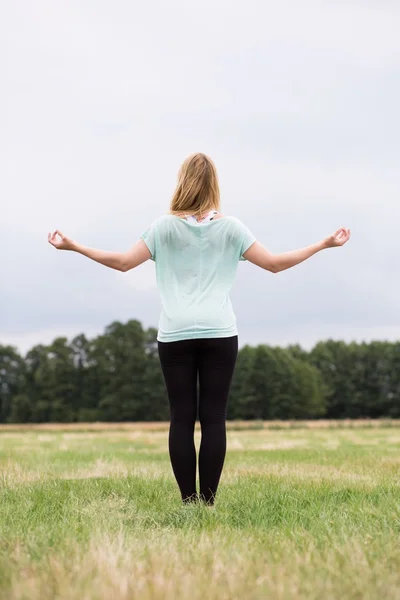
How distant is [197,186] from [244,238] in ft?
1.76

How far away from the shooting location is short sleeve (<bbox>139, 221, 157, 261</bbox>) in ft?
18.8

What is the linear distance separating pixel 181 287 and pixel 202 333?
43 centimetres

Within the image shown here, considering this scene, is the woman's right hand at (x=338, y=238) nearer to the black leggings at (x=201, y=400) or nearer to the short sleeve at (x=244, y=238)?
the short sleeve at (x=244, y=238)

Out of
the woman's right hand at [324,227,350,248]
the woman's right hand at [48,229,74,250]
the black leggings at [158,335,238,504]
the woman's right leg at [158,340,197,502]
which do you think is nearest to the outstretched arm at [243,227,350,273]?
the woman's right hand at [324,227,350,248]

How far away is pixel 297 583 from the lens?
308cm

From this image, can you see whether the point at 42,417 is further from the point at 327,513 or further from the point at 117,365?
the point at 327,513

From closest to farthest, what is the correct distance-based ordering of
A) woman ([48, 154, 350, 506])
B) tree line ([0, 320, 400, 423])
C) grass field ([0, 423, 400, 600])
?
grass field ([0, 423, 400, 600])
woman ([48, 154, 350, 506])
tree line ([0, 320, 400, 423])

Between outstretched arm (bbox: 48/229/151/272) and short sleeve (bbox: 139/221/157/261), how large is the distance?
0.10 ft

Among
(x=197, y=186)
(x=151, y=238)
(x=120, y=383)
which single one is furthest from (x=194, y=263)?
Answer: (x=120, y=383)

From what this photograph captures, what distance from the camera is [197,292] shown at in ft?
18.3

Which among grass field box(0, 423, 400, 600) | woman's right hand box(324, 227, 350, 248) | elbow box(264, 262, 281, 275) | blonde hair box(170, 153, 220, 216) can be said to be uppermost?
blonde hair box(170, 153, 220, 216)

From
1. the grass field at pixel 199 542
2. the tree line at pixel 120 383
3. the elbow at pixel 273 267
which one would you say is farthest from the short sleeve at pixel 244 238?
the tree line at pixel 120 383

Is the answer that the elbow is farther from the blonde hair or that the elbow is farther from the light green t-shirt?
the blonde hair

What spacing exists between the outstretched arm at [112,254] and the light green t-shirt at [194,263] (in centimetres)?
8
